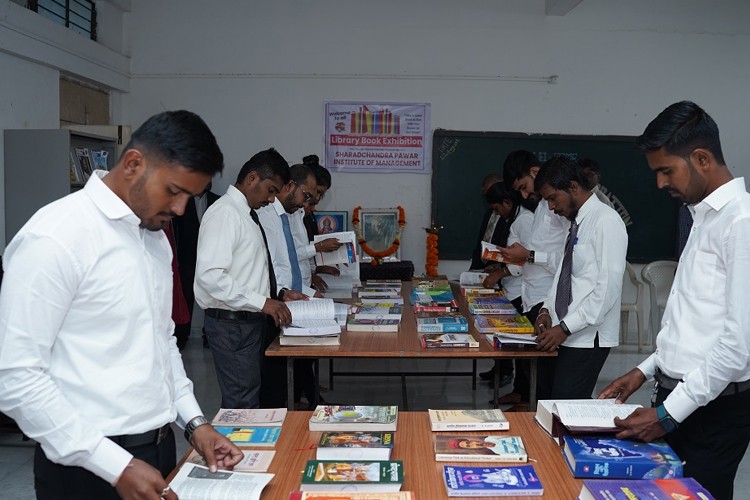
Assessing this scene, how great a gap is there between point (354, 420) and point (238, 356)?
4.41ft

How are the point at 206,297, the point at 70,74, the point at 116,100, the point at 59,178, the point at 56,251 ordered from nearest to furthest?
the point at 56,251 → the point at 206,297 → the point at 59,178 → the point at 70,74 → the point at 116,100

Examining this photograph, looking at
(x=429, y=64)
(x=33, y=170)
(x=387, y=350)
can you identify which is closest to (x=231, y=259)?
(x=387, y=350)

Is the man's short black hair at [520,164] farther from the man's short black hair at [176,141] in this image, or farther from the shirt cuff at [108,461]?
the shirt cuff at [108,461]

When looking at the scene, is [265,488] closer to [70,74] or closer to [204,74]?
[70,74]

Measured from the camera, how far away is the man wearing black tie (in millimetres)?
3053

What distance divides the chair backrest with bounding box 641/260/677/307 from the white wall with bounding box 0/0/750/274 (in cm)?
136

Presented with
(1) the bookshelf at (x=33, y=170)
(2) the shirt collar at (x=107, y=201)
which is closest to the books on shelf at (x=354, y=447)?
(2) the shirt collar at (x=107, y=201)

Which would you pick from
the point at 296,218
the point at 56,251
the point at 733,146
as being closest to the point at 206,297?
the point at 296,218

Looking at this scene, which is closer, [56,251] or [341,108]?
[56,251]

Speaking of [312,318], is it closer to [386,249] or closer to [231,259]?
[231,259]

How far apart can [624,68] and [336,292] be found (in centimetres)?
391

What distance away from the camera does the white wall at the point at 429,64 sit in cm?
657

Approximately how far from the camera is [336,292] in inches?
184

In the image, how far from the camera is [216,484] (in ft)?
5.21
